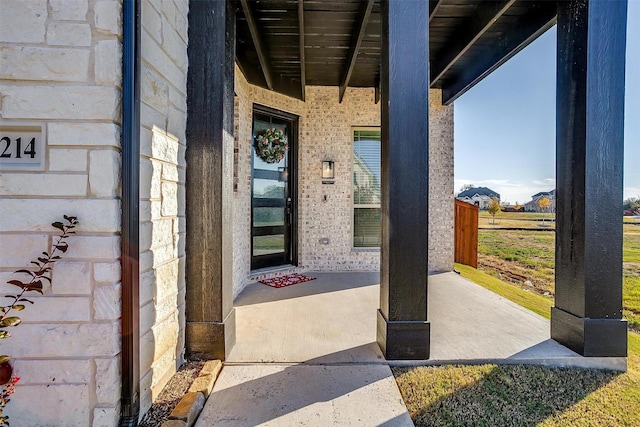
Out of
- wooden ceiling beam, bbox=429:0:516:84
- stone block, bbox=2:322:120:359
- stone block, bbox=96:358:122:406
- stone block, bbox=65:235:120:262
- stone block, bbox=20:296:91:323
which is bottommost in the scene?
stone block, bbox=96:358:122:406

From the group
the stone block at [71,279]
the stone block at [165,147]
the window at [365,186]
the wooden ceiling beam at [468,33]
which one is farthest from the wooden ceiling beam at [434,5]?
the stone block at [71,279]

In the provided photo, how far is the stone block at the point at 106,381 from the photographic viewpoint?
1380mm

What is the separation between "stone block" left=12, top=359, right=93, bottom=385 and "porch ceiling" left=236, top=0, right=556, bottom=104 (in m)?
2.86

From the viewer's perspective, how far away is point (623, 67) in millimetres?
2193

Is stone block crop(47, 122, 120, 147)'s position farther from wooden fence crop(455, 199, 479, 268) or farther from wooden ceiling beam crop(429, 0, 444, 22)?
wooden fence crop(455, 199, 479, 268)

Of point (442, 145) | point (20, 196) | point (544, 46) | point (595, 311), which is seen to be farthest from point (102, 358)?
point (544, 46)

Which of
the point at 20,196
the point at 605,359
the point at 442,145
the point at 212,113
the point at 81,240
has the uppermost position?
the point at 442,145

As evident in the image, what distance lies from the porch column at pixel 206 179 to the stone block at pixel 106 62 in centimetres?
68

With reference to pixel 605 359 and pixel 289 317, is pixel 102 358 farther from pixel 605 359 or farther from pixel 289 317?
pixel 605 359

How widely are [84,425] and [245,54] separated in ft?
12.2

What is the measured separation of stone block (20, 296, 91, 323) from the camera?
53.9 inches

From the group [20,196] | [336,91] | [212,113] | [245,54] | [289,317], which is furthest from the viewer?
[336,91]

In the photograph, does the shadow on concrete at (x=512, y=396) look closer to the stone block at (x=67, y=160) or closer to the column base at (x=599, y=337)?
the column base at (x=599, y=337)

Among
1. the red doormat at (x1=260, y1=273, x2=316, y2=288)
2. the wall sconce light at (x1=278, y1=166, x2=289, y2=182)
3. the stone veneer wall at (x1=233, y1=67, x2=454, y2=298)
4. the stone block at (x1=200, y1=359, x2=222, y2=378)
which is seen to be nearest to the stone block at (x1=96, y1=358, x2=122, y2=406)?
the stone block at (x1=200, y1=359, x2=222, y2=378)
